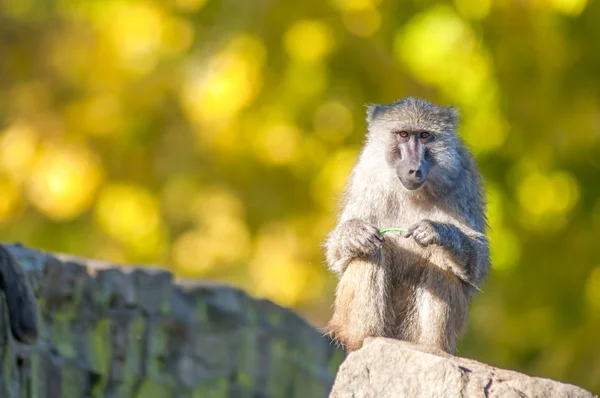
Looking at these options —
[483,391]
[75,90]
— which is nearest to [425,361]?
[483,391]

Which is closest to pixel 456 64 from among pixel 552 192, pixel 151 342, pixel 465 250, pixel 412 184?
pixel 552 192

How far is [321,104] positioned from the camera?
38.2 ft

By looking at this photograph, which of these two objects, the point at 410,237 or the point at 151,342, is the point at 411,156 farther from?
the point at 151,342

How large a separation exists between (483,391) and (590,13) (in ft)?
23.5

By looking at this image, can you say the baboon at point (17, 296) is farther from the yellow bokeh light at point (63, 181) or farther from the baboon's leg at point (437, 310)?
the yellow bokeh light at point (63, 181)

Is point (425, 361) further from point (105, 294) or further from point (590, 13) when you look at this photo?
point (590, 13)

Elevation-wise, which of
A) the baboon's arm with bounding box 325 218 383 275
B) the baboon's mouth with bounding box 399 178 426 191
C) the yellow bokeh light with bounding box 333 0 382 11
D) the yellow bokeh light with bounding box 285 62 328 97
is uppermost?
the yellow bokeh light with bounding box 333 0 382 11

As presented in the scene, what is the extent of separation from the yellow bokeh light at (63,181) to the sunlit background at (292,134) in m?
0.02

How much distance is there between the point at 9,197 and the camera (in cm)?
1177

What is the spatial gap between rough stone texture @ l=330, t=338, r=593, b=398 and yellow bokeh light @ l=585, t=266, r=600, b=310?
6.53 metres

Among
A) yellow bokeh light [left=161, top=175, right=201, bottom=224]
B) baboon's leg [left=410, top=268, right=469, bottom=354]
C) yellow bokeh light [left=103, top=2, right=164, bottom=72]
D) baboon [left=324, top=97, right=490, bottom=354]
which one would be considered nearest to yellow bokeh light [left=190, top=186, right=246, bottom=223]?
yellow bokeh light [left=161, top=175, right=201, bottom=224]

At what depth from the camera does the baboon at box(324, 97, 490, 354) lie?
6.62 meters

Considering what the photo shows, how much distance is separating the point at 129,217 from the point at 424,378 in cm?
678

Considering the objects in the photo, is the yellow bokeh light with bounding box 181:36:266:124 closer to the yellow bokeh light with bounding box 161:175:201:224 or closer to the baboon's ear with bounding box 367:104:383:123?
the yellow bokeh light with bounding box 161:175:201:224
